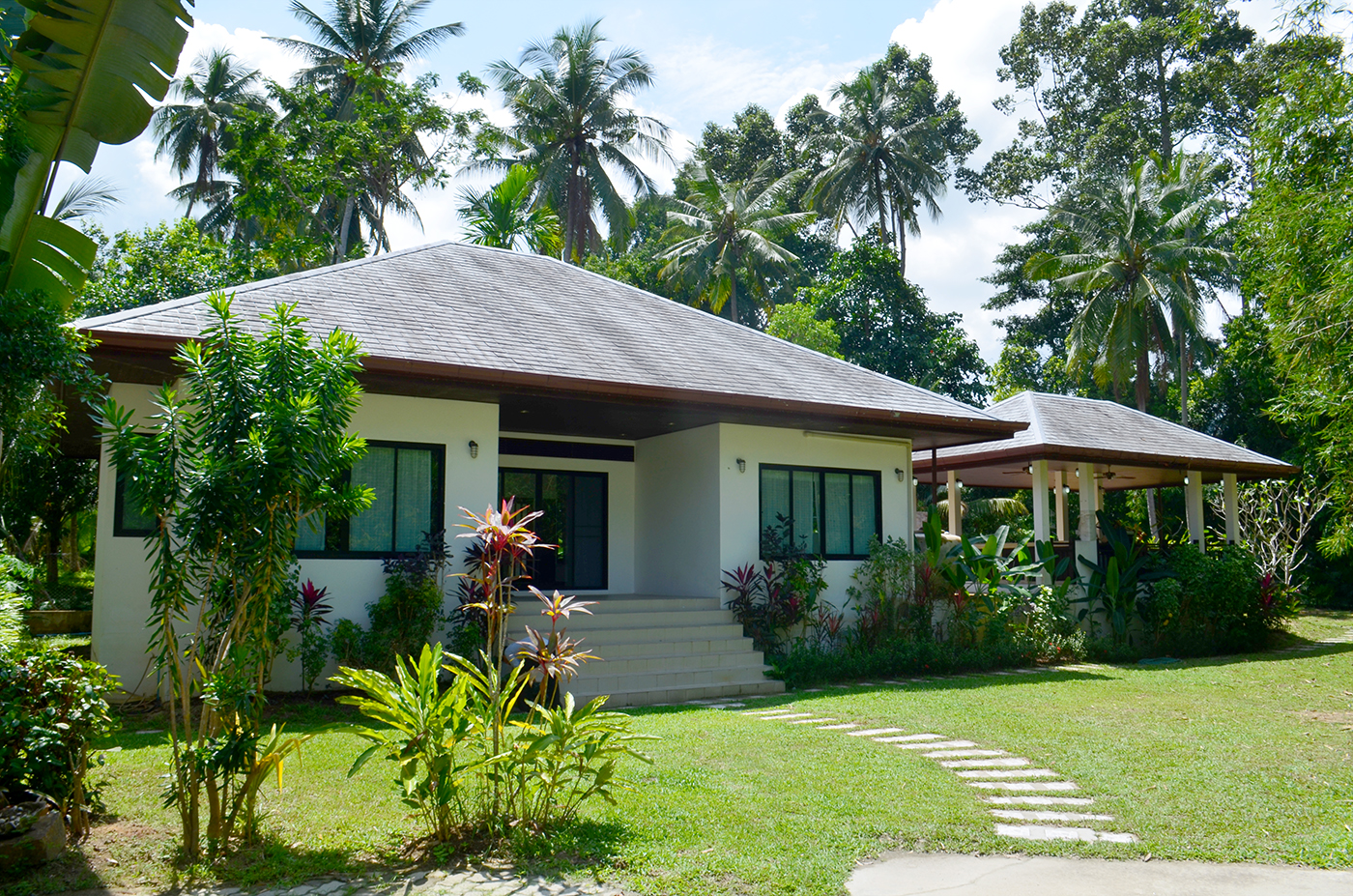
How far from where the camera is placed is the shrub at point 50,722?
467 cm

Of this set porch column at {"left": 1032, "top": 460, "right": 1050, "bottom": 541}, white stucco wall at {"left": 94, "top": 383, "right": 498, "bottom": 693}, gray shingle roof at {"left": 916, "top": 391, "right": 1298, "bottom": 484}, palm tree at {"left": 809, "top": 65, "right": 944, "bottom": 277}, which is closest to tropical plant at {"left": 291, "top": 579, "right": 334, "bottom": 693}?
white stucco wall at {"left": 94, "top": 383, "right": 498, "bottom": 693}

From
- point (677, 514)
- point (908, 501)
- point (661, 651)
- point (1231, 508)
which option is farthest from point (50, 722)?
point (1231, 508)

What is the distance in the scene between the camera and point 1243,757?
7102mm

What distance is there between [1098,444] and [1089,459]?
0.73 metres

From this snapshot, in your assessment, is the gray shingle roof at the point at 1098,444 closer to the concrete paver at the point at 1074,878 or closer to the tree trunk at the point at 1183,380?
the tree trunk at the point at 1183,380

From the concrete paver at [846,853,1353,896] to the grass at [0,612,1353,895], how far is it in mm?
141

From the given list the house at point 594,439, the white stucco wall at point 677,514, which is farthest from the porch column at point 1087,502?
the white stucco wall at point 677,514

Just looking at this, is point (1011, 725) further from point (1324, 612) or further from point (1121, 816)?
point (1324, 612)

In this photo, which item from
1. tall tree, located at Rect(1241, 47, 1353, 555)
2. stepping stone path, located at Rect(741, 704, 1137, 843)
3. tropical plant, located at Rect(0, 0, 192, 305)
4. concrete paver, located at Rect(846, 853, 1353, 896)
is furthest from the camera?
tall tree, located at Rect(1241, 47, 1353, 555)

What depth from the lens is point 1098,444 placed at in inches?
654

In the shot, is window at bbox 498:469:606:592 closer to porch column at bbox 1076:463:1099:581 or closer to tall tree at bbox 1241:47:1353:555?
porch column at bbox 1076:463:1099:581

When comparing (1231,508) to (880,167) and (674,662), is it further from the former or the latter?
(880,167)

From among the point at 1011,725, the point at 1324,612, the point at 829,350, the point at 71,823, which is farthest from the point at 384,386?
the point at 1324,612

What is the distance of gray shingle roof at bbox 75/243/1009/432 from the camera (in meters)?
10.2
